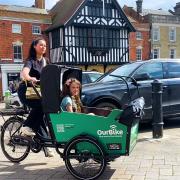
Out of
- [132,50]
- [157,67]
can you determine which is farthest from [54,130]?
[132,50]

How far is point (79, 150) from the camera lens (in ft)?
16.6

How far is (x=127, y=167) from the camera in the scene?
18.2 feet

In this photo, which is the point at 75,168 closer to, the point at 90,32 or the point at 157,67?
the point at 157,67

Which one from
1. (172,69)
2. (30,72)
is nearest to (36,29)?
(172,69)

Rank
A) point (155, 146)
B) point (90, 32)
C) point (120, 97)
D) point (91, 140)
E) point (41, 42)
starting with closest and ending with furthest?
point (91, 140) < point (41, 42) < point (155, 146) < point (120, 97) < point (90, 32)

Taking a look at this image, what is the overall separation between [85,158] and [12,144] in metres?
1.60

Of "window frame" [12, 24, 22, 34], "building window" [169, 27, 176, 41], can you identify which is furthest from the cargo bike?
"building window" [169, 27, 176, 41]

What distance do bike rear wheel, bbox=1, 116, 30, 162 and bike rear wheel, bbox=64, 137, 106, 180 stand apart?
126 cm

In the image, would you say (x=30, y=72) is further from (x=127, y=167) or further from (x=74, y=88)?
(x=127, y=167)

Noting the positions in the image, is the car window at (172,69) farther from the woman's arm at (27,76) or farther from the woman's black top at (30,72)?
the woman's arm at (27,76)

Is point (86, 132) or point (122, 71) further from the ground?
point (122, 71)

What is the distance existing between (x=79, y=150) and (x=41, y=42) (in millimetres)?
1877

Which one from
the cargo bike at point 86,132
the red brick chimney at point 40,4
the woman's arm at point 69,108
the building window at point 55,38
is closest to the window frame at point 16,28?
the building window at point 55,38

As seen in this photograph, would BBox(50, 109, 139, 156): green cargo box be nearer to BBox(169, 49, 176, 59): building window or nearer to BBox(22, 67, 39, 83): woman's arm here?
BBox(22, 67, 39, 83): woman's arm
